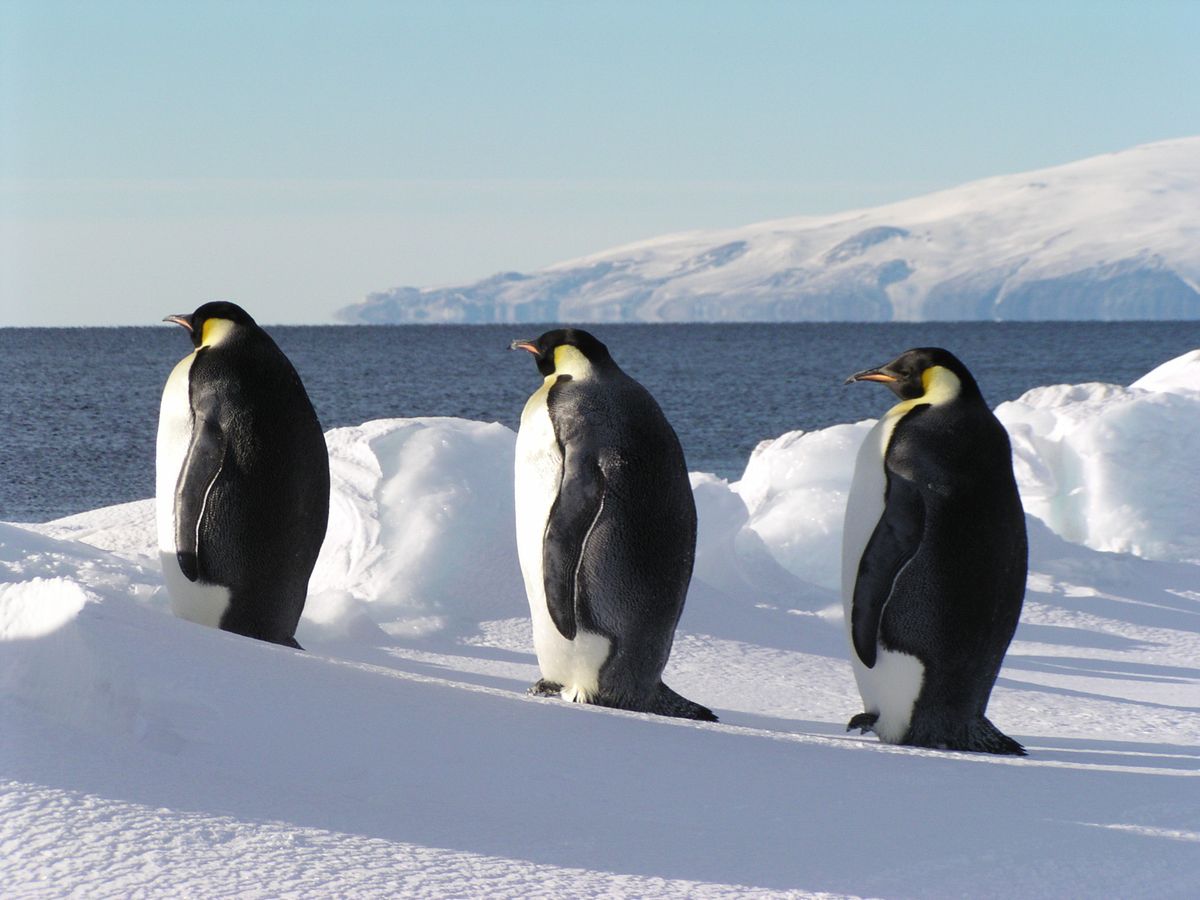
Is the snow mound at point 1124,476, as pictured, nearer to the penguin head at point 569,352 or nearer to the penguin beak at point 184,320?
the penguin head at point 569,352

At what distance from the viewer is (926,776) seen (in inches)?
120

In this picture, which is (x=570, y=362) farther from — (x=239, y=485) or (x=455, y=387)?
(x=455, y=387)

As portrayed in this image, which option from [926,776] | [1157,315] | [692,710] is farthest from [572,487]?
[1157,315]

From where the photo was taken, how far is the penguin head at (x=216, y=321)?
14.8 ft

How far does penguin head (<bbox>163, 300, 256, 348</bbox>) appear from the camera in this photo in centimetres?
450

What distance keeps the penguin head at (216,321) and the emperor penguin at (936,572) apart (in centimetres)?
194

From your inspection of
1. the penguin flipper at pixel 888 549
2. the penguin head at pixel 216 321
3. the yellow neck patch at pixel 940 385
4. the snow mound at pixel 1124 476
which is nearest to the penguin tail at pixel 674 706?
the penguin flipper at pixel 888 549

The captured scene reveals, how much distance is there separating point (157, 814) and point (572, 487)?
1913 millimetres

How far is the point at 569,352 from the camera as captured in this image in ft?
14.0

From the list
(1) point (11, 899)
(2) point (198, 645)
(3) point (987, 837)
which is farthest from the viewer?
(2) point (198, 645)

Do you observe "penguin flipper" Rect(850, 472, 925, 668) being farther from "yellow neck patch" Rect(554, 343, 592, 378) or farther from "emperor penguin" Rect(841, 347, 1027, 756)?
"yellow neck patch" Rect(554, 343, 592, 378)

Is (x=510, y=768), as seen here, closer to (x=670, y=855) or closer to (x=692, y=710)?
(x=670, y=855)

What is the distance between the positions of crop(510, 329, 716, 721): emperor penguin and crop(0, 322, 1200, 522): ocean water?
13.4 meters

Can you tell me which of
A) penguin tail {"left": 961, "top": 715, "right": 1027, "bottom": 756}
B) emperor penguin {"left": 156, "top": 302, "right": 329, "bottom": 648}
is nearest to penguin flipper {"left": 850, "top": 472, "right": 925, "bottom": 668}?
penguin tail {"left": 961, "top": 715, "right": 1027, "bottom": 756}
